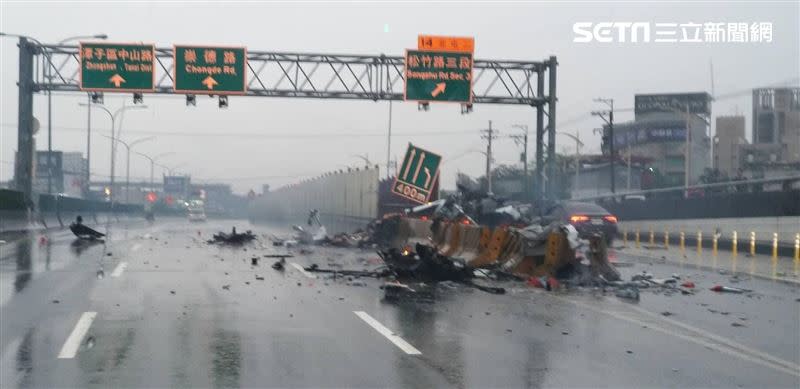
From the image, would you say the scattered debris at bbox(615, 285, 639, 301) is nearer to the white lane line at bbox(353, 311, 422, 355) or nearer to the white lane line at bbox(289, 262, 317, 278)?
the white lane line at bbox(353, 311, 422, 355)

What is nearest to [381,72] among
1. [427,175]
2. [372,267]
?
[427,175]

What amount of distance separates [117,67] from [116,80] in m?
0.46

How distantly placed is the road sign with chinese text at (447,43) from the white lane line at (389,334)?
72.2 feet

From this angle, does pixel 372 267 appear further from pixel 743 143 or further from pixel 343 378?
pixel 743 143

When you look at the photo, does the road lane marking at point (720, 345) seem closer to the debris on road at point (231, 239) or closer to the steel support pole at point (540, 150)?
the debris on road at point (231, 239)

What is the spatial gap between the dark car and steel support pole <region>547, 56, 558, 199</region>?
3120mm

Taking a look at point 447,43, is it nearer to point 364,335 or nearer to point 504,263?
point 504,263

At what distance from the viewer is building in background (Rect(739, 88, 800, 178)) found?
6669 centimetres

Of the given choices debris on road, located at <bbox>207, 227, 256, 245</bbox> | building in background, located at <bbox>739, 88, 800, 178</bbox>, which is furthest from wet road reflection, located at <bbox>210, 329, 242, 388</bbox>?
building in background, located at <bbox>739, 88, 800, 178</bbox>

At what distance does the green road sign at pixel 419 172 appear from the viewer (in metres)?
32.0

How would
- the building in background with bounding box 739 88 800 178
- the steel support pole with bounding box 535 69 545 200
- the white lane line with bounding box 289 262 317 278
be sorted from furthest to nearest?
the building in background with bounding box 739 88 800 178 → the steel support pole with bounding box 535 69 545 200 → the white lane line with bounding box 289 262 317 278

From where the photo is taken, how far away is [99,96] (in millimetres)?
34906

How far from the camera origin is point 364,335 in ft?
36.6

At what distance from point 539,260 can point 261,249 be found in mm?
12059
